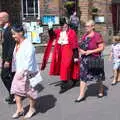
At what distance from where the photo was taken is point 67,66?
428 inches

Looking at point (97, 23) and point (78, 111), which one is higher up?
point (97, 23)

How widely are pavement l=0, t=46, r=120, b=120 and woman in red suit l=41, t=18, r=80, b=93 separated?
0.34 m

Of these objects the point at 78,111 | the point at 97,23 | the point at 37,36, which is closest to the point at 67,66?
the point at 78,111

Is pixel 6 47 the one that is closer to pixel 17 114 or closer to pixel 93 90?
pixel 17 114

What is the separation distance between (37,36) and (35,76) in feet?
45.3

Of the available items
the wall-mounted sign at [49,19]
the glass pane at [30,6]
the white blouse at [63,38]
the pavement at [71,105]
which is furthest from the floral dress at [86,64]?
the glass pane at [30,6]

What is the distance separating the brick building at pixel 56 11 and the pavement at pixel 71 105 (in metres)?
12.0

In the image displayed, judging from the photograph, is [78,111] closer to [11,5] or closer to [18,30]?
[18,30]

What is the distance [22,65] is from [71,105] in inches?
66.1

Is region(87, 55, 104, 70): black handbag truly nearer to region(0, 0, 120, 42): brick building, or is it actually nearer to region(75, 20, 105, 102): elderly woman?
region(75, 20, 105, 102): elderly woman

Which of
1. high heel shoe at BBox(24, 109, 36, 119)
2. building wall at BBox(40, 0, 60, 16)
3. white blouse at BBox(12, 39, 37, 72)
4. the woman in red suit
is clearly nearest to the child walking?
the woman in red suit

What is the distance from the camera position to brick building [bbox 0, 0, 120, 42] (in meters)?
23.4

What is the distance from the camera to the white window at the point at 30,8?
23.9 metres

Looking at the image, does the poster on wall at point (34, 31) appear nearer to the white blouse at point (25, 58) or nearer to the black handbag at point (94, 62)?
the black handbag at point (94, 62)
